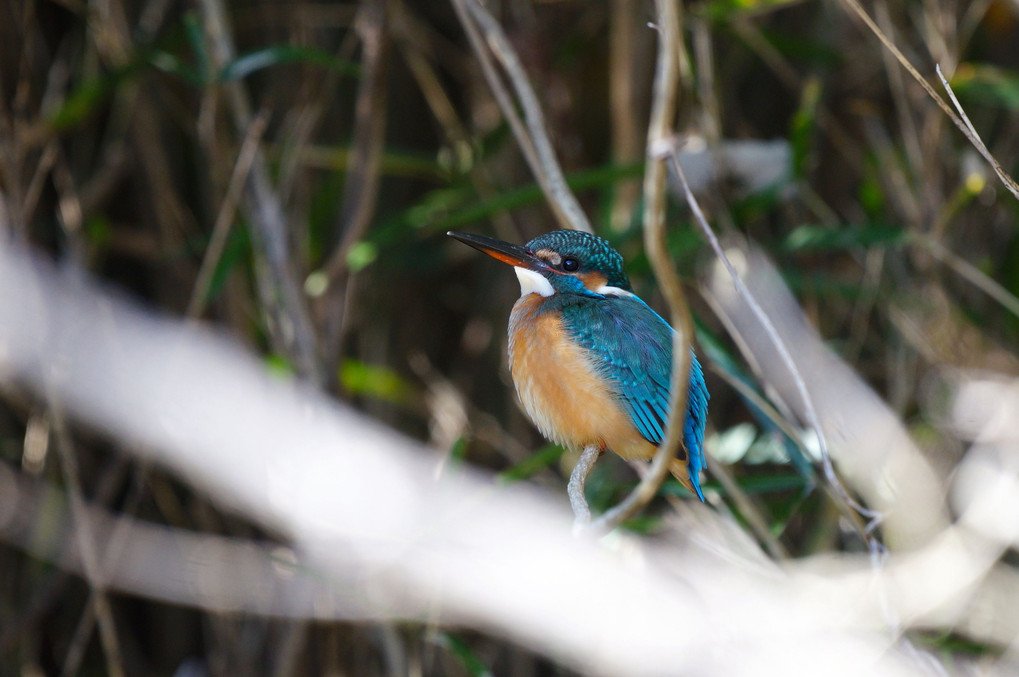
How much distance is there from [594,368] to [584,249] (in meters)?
0.23

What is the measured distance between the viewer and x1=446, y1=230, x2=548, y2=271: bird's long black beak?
4.68 feet

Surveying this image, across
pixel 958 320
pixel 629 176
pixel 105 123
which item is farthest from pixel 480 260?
pixel 958 320

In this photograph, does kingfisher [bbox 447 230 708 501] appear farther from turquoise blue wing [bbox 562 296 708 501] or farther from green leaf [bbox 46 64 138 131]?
green leaf [bbox 46 64 138 131]

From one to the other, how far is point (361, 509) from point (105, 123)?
1.45 m

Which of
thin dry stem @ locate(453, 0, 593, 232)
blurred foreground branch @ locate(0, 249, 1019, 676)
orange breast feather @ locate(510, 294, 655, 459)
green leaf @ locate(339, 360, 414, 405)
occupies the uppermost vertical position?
thin dry stem @ locate(453, 0, 593, 232)

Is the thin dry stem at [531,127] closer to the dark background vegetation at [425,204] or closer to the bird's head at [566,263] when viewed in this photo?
the bird's head at [566,263]

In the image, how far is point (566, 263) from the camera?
1591 millimetres

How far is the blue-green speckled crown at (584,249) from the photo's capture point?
5.04 feet

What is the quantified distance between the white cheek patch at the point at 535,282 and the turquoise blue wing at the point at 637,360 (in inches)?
5.5

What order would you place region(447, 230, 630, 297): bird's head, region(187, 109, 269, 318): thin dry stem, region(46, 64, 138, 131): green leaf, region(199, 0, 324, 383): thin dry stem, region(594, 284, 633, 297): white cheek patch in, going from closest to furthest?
region(447, 230, 630, 297): bird's head, region(594, 284, 633, 297): white cheek patch, region(187, 109, 269, 318): thin dry stem, region(199, 0, 324, 383): thin dry stem, region(46, 64, 138, 131): green leaf

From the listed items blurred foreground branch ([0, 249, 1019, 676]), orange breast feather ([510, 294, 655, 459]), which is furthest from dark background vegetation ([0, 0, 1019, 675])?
orange breast feather ([510, 294, 655, 459])

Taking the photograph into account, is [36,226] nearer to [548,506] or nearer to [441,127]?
[441,127]

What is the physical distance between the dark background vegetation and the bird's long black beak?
433 millimetres

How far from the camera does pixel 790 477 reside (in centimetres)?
194
